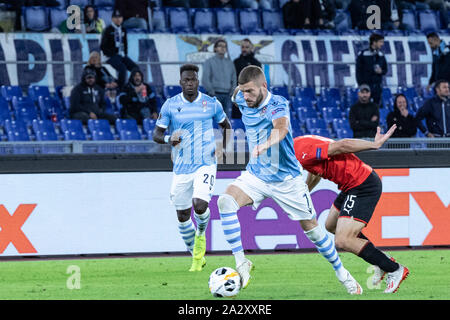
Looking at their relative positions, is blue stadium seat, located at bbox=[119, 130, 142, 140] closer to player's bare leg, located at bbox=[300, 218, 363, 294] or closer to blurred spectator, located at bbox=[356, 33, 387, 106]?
blurred spectator, located at bbox=[356, 33, 387, 106]

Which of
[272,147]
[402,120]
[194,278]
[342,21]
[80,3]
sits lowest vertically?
[194,278]

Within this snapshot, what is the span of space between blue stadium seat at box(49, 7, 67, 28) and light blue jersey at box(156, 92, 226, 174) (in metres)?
6.88

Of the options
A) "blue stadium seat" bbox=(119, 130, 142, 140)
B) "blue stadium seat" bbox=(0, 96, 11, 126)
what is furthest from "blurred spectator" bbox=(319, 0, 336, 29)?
"blue stadium seat" bbox=(0, 96, 11, 126)

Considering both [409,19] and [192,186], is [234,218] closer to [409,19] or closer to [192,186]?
[192,186]

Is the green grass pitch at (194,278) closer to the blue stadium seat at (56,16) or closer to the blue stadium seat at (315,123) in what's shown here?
the blue stadium seat at (315,123)

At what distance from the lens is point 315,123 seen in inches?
613

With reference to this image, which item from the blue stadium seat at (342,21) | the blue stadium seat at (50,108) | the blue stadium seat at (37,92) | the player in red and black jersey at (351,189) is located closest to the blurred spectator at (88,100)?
the blue stadium seat at (50,108)

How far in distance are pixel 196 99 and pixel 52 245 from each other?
112 inches

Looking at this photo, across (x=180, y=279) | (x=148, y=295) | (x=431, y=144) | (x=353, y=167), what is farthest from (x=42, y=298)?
(x=431, y=144)

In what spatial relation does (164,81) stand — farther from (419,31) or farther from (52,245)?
(419,31)

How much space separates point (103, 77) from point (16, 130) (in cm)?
156

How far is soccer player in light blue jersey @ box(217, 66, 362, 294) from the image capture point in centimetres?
830

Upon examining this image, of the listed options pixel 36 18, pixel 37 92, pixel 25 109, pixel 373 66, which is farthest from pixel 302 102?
pixel 36 18

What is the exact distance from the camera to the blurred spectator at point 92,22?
15508mm
